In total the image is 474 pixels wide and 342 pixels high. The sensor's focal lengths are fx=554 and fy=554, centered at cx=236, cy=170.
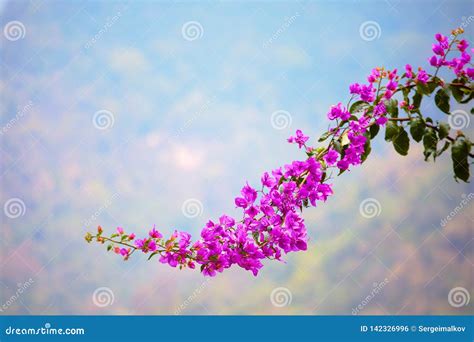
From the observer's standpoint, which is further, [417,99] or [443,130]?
[417,99]

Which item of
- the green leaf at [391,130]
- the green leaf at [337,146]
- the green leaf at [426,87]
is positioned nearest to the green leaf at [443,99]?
the green leaf at [426,87]

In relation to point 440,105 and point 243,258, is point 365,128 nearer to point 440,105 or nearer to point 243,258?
point 440,105

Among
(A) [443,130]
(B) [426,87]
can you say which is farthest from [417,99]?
(A) [443,130]

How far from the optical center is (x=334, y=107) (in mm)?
1468

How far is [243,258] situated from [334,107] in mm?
465

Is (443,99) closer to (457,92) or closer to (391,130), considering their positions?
(457,92)

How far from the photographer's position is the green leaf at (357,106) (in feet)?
4.89

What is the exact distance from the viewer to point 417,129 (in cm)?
134

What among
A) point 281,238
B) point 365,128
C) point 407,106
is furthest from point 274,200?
point 407,106

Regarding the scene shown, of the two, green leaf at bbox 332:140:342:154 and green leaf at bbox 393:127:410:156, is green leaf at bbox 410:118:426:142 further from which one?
green leaf at bbox 332:140:342:154

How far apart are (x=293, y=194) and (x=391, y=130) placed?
29cm

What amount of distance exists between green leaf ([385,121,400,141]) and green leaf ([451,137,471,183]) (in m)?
0.15

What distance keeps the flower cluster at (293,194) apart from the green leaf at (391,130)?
0.02 meters

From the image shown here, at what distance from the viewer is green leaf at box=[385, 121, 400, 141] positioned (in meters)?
1.39
